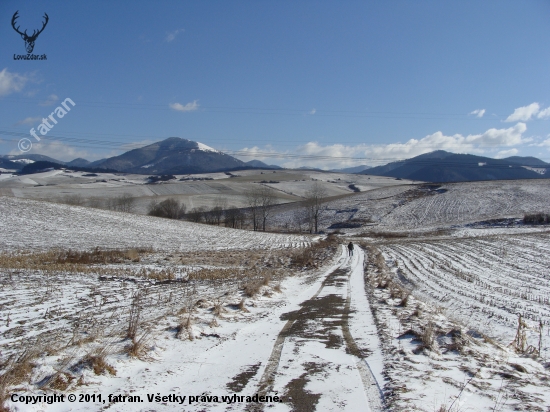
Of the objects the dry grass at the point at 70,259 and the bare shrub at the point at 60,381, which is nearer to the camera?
the bare shrub at the point at 60,381

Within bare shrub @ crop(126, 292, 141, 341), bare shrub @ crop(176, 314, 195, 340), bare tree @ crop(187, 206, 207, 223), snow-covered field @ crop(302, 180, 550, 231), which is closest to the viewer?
bare shrub @ crop(126, 292, 141, 341)

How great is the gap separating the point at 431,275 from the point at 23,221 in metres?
43.3

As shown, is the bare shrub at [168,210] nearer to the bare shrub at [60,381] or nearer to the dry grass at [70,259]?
the dry grass at [70,259]

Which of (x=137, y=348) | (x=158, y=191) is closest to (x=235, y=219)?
(x=158, y=191)

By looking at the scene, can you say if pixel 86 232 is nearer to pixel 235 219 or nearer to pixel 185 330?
pixel 185 330

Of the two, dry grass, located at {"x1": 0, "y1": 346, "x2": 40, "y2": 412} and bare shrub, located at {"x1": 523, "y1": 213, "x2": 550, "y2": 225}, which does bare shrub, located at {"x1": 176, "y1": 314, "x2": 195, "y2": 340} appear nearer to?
dry grass, located at {"x1": 0, "y1": 346, "x2": 40, "y2": 412}

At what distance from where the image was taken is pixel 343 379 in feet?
18.5

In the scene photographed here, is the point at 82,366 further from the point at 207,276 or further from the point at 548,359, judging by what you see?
the point at 207,276

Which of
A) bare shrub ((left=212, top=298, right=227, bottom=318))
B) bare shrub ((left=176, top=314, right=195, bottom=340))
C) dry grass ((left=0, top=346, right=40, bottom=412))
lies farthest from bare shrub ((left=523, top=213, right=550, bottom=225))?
dry grass ((left=0, top=346, right=40, bottom=412))

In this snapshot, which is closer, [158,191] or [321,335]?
[321,335]

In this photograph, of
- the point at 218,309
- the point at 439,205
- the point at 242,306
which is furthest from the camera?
the point at 439,205

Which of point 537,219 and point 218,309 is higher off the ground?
point 537,219

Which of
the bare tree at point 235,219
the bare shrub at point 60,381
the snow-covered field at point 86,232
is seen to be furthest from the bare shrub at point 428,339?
the bare tree at point 235,219

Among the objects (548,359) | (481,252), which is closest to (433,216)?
(481,252)
